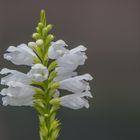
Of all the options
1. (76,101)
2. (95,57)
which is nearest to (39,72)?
(76,101)

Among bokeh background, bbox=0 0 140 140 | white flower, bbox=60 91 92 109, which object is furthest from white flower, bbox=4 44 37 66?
bokeh background, bbox=0 0 140 140

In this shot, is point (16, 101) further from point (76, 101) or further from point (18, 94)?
point (76, 101)

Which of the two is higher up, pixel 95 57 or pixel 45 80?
pixel 95 57

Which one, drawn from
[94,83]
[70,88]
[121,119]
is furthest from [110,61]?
[70,88]

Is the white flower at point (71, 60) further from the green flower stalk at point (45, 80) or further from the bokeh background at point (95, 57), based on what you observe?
the bokeh background at point (95, 57)

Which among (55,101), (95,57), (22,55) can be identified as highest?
(95,57)

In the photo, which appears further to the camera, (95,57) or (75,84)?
(95,57)

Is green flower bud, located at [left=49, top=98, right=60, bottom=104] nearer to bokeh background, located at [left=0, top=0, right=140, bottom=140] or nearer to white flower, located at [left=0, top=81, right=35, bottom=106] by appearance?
white flower, located at [left=0, top=81, right=35, bottom=106]

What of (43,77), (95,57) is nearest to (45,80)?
(43,77)
